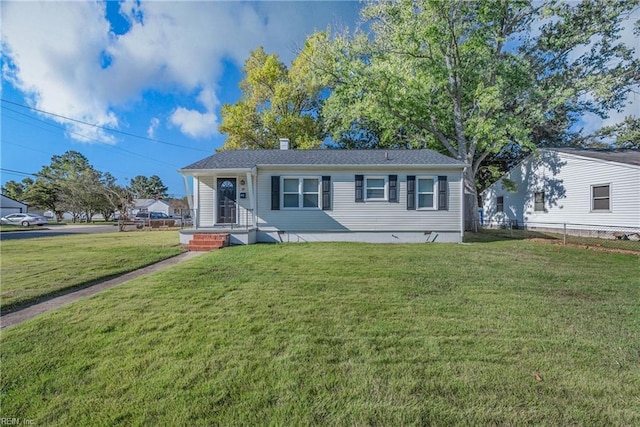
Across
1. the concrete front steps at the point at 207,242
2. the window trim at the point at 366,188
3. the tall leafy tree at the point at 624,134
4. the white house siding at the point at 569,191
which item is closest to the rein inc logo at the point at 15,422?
the concrete front steps at the point at 207,242

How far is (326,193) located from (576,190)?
1250 cm

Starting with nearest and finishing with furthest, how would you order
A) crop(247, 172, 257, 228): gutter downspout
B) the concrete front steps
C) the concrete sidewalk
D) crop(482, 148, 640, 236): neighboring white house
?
1. the concrete sidewalk
2. the concrete front steps
3. crop(247, 172, 257, 228): gutter downspout
4. crop(482, 148, 640, 236): neighboring white house

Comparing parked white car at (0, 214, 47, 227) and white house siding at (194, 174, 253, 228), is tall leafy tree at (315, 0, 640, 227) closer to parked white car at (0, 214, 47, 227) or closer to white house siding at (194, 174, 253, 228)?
white house siding at (194, 174, 253, 228)

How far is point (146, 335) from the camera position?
126 inches

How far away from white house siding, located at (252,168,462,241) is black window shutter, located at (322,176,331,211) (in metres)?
0.13

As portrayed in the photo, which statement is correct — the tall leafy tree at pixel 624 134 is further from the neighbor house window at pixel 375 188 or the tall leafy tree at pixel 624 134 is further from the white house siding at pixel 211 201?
the white house siding at pixel 211 201

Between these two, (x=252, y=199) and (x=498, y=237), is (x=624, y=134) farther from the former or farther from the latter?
(x=252, y=199)

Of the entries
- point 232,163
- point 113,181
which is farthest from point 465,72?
point 113,181

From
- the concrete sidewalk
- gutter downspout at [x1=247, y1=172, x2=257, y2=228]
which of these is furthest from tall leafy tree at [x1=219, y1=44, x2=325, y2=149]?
the concrete sidewalk

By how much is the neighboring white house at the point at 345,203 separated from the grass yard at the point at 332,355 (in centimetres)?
583

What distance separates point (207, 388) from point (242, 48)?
23452 mm

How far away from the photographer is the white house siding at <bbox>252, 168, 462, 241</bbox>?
11.1m

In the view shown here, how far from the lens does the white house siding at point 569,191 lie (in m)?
11.8

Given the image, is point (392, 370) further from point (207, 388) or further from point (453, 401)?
point (207, 388)
